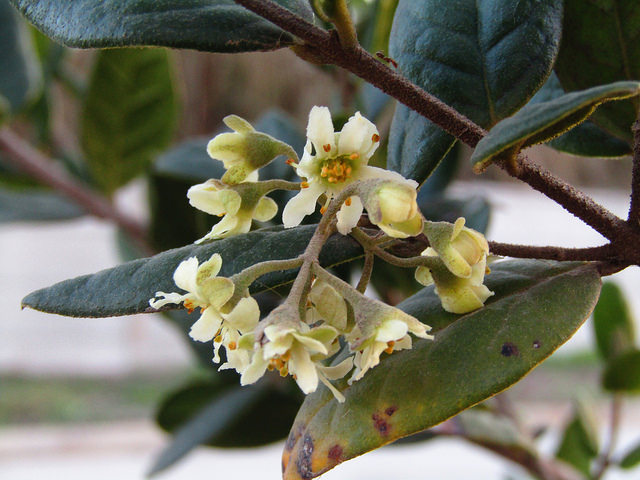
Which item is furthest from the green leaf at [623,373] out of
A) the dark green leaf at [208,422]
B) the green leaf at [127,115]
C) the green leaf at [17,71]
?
the green leaf at [17,71]

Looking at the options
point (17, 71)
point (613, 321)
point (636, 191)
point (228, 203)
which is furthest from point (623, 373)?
point (17, 71)

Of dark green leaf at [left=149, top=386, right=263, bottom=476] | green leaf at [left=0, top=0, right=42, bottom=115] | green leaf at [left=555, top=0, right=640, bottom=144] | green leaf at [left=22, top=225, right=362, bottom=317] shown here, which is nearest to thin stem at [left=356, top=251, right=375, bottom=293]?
green leaf at [left=22, top=225, right=362, bottom=317]

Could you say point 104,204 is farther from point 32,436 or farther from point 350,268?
point 32,436

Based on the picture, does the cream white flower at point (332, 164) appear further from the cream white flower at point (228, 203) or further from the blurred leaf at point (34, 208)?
the blurred leaf at point (34, 208)

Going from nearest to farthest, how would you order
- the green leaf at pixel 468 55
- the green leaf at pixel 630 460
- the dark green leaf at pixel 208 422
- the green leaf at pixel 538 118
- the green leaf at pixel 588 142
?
the green leaf at pixel 538 118, the green leaf at pixel 468 55, the green leaf at pixel 588 142, the dark green leaf at pixel 208 422, the green leaf at pixel 630 460

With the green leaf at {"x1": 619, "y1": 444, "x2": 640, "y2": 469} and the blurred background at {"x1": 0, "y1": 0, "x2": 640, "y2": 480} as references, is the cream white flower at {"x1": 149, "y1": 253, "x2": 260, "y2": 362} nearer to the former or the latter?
the blurred background at {"x1": 0, "y1": 0, "x2": 640, "y2": 480}

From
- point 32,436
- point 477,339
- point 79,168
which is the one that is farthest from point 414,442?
point 32,436

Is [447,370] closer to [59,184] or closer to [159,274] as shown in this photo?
[159,274]
